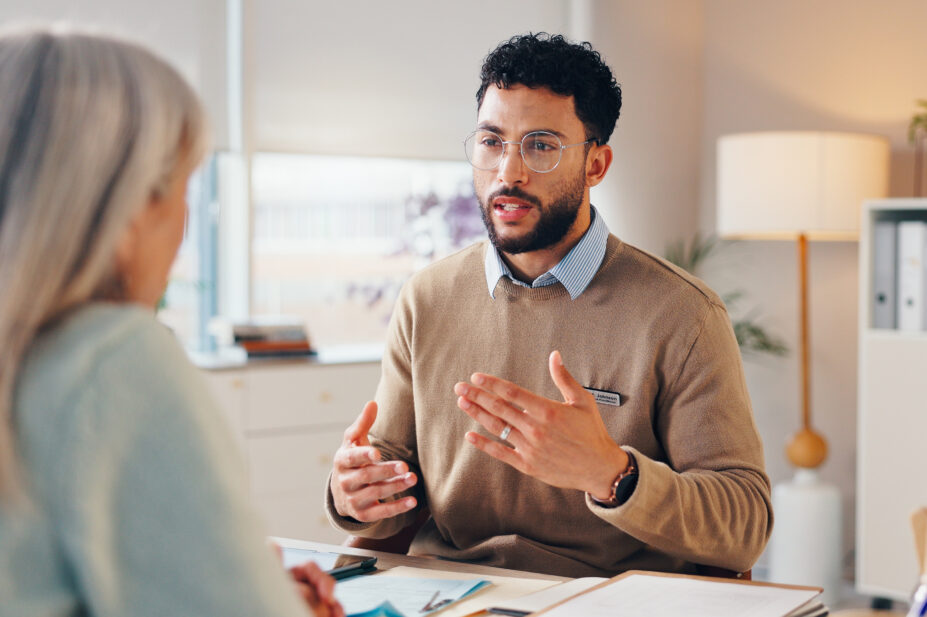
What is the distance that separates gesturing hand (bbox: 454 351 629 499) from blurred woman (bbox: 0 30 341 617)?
61 centimetres

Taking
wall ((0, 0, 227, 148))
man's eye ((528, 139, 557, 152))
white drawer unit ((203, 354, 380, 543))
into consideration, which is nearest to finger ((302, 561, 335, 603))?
man's eye ((528, 139, 557, 152))

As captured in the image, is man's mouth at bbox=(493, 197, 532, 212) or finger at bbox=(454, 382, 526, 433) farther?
man's mouth at bbox=(493, 197, 532, 212)

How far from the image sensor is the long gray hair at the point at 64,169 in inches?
25.0

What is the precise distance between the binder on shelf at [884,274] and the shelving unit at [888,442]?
0.02m

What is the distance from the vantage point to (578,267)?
65.4 inches

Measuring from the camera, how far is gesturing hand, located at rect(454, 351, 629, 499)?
1.26m

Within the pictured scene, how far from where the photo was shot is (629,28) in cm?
410

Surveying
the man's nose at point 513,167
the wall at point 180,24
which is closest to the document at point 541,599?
the man's nose at point 513,167

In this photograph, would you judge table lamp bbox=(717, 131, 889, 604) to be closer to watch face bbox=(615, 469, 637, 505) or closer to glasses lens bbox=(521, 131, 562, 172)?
glasses lens bbox=(521, 131, 562, 172)

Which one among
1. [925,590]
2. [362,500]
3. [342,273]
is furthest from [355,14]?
[925,590]

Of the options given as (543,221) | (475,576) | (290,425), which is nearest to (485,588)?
(475,576)

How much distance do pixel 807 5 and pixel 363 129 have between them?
182cm

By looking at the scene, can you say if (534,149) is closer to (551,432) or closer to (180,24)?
(551,432)

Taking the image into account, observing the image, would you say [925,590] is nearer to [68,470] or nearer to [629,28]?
[68,470]
